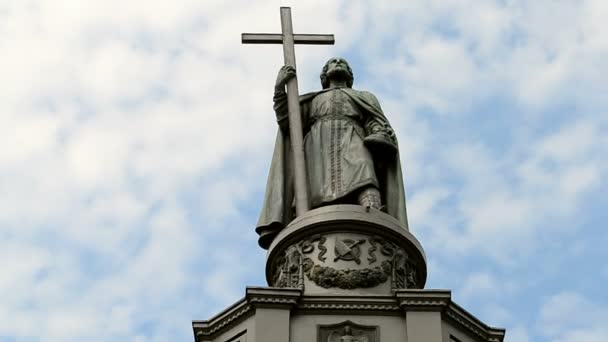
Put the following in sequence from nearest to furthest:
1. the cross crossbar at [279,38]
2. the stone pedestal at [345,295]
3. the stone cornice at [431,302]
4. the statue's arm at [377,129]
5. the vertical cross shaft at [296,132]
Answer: the stone pedestal at [345,295], the stone cornice at [431,302], the vertical cross shaft at [296,132], the statue's arm at [377,129], the cross crossbar at [279,38]

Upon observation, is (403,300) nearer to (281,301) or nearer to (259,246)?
(281,301)

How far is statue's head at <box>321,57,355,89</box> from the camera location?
74.8 ft

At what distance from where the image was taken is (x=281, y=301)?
1806cm

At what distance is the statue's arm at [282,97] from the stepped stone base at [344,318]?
175 inches

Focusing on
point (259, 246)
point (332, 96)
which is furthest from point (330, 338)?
point (332, 96)

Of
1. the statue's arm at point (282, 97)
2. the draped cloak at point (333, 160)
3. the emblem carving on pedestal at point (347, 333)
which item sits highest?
the statue's arm at point (282, 97)

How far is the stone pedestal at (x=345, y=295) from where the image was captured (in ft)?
58.7

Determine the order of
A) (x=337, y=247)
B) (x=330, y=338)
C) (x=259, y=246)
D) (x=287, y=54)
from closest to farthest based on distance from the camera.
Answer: (x=330, y=338) < (x=337, y=247) < (x=259, y=246) < (x=287, y=54)

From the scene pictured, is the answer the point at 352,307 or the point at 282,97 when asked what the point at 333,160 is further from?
the point at 352,307

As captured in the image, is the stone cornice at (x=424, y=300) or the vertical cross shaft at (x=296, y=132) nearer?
the stone cornice at (x=424, y=300)

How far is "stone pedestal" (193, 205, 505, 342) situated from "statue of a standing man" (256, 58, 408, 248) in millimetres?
950

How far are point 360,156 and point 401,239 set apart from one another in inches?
78.2

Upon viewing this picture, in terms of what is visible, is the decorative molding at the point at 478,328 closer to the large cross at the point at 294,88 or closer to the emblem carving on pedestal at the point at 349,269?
the emblem carving on pedestal at the point at 349,269

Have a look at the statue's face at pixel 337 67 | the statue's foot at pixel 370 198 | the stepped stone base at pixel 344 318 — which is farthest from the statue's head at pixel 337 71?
the stepped stone base at pixel 344 318
